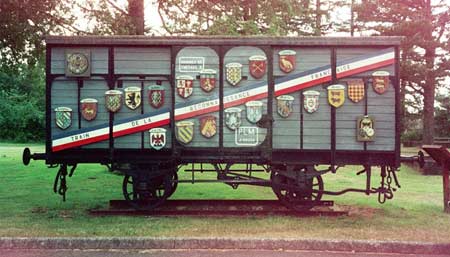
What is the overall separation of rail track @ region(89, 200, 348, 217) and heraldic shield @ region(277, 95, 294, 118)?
1780 millimetres

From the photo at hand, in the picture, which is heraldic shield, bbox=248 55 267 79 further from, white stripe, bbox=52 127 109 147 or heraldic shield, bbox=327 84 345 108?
white stripe, bbox=52 127 109 147

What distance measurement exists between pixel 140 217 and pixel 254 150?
2.30 metres

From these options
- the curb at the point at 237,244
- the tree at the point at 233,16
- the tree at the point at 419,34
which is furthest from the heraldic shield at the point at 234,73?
the tree at the point at 419,34

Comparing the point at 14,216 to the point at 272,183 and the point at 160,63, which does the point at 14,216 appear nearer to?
the point at 160,63

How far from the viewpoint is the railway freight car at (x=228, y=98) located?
948 cm

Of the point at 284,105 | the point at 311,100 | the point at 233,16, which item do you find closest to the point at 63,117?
the point at 284,105

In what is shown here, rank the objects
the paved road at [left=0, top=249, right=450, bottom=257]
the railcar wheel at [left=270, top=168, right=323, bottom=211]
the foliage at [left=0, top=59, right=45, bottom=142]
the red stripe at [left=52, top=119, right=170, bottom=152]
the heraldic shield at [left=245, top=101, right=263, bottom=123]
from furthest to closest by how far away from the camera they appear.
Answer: the foliage at [left=0, top=59, right=45, bottom=142]
the railcar wheel at [left=270, top=168, right=323, bottom=211]
the red stripe at [left=52, top=119, right=170, bottom=152]
the heraldic shield at [left=245, top=101, right=263, bottom=123]
the paved road at [left=0, top=249, right=450, bottom=257]

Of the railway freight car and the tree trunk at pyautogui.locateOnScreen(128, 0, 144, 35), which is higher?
the tree trunk at pyautogui.locateOnScreen(128, 0, 144, 35)

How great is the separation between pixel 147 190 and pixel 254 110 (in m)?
2.48

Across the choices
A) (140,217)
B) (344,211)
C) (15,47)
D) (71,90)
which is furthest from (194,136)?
(15,47)

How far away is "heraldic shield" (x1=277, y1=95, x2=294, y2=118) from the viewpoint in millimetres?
9469

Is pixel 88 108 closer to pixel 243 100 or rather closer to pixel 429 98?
pixel 243 100

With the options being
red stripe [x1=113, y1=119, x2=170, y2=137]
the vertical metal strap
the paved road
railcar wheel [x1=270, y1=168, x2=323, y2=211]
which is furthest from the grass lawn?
red stripe [x1=113, y1=119, x2=170, y2=137]

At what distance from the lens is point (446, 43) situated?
77.2 ft
